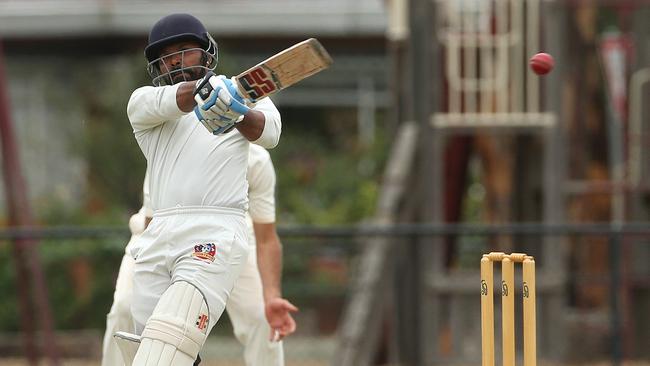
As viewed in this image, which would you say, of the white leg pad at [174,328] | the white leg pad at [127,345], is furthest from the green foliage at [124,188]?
the white leg pad at [174,328]

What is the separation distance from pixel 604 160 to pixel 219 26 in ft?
24.3

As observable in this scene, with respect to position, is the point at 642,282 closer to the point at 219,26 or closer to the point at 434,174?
the point at 434,174

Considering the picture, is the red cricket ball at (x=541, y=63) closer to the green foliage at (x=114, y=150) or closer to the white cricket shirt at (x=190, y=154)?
the white cricket shirt at (x=190, y=154)

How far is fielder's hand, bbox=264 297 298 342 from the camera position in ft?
21.3

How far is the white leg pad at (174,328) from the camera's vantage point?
5254 mm

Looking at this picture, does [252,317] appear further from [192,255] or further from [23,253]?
[23,253]

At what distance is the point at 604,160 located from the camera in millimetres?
12688

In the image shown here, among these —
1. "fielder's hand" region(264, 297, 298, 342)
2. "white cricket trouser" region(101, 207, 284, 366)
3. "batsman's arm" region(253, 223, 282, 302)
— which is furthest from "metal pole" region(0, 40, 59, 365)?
"batsman's arm" region(253, 223, 282, 302)

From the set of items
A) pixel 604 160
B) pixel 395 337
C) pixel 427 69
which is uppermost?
pixel 427 69

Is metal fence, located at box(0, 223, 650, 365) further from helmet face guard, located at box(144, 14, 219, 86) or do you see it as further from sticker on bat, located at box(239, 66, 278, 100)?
sticker on bat, located at box(239, 66, 278, 100)

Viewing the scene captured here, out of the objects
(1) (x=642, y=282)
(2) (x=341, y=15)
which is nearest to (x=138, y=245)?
(1) (x=642, y=282)

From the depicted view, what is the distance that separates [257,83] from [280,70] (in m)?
0.10

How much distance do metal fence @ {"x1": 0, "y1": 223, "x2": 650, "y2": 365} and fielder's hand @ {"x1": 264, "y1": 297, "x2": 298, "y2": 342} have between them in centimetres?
256

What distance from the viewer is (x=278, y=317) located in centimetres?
656
